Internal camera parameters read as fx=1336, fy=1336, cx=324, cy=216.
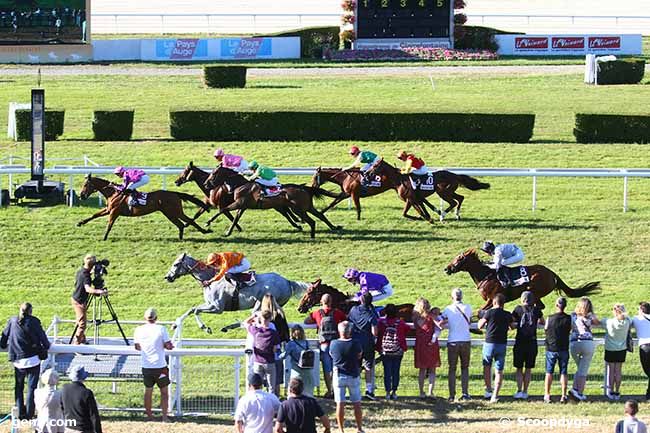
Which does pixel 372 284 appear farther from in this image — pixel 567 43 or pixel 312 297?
pixel 567 43

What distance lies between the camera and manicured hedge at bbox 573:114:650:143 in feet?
83.0

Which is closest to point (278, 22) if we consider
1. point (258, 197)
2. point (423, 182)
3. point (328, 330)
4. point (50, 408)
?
point (423, 182)

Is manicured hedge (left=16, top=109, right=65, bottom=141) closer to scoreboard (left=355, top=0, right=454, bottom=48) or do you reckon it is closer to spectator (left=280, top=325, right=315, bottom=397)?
scoreboard (left=355, top=0, right=454, bottom=48)

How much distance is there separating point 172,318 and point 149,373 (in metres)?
3.43

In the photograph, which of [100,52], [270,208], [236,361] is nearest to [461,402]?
[236,361]

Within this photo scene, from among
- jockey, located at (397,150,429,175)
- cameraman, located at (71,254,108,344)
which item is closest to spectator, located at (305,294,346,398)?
cameraman, located at (71,254,108,344)

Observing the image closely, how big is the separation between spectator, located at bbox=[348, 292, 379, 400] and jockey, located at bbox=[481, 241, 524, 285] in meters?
2.23

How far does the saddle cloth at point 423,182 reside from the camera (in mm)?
18422

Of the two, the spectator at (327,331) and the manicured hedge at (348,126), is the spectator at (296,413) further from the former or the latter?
the manicured hedge at (348,126)

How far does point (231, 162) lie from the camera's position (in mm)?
18172

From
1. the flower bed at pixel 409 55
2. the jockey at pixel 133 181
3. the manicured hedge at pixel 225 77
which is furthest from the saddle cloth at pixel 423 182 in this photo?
the flower bed at pixel 409 55

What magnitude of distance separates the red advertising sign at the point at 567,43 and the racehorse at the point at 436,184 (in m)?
22.5

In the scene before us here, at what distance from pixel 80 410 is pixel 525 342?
416 cm

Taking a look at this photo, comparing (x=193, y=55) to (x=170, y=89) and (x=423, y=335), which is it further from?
(x=423, y=335)
